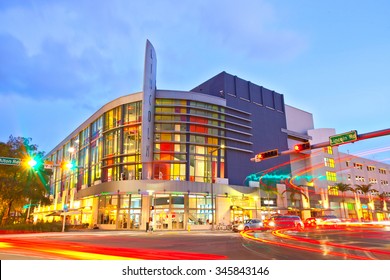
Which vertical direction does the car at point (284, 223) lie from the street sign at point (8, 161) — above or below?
below

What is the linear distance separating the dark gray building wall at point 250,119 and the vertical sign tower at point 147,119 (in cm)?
1514

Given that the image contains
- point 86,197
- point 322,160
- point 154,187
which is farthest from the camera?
point 322,160

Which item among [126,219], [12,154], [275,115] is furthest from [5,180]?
[275,115]

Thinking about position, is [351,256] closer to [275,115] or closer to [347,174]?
[275,115]

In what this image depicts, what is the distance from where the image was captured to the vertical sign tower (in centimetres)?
5234

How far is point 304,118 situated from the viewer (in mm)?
84188

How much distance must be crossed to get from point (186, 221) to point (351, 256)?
4173 cm

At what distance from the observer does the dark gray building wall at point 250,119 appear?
203ft

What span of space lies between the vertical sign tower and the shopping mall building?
16 centimetres

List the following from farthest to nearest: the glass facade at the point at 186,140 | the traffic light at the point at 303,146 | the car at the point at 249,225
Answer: the glass facade at the point at 186,140, the car at the point at 249,225, the traffic light at the point at 303,146

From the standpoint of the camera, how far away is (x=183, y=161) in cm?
5544

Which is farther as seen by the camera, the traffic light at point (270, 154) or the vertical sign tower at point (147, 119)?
the vertical sign tower at point (147, 119)

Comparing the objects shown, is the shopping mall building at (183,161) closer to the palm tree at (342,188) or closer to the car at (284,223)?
the car at (284,223)

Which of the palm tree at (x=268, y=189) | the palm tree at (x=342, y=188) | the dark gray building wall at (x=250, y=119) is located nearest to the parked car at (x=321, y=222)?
the palm tree at (x=268, y=189)
